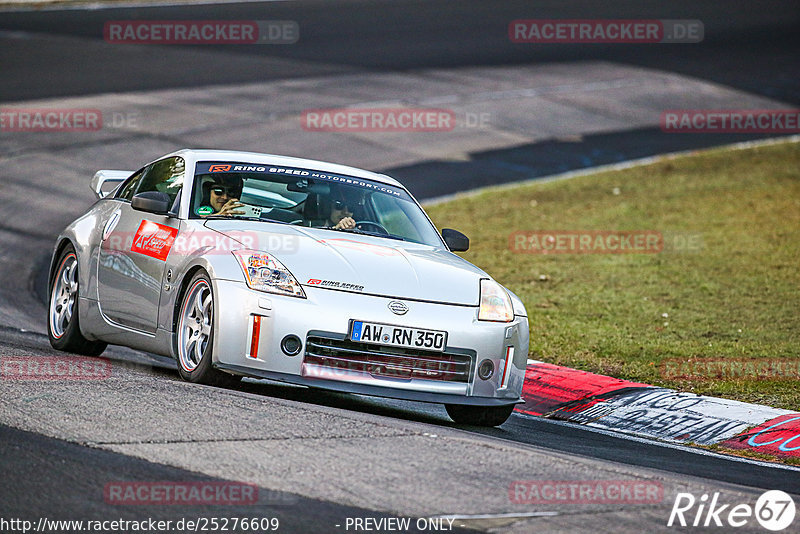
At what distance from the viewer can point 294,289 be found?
6727mm

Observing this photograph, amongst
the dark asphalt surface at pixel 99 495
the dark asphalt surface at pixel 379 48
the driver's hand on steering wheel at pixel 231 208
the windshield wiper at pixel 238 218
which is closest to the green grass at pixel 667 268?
the windshield wiper at pixel 238 218

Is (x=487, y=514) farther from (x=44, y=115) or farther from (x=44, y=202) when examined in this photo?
(x=44, y=115)

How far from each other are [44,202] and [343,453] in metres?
11.8

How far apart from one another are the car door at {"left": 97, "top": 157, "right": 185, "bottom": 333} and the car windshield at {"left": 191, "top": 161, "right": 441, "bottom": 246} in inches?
9.9

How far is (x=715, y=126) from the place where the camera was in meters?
24.1

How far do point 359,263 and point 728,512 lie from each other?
2.74 m

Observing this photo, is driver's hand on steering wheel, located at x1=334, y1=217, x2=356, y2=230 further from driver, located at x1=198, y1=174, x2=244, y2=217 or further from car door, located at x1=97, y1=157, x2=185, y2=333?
car door, located at x1=97, y1=157, x2=185, y2=333

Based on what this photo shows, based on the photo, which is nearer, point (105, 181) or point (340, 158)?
point (105, 181)

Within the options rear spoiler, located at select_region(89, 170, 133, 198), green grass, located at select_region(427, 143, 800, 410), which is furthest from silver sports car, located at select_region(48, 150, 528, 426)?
green grass, located at select_region(427, 143, 800, 410)

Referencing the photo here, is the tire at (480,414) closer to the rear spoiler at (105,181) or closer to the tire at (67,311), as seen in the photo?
the tire at (67,311)

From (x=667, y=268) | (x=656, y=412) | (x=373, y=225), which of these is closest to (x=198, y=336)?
(x=373, y=225)

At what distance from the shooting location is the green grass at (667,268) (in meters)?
9.94

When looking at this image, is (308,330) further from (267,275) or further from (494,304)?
(494,304)

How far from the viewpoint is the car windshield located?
25.5ft
